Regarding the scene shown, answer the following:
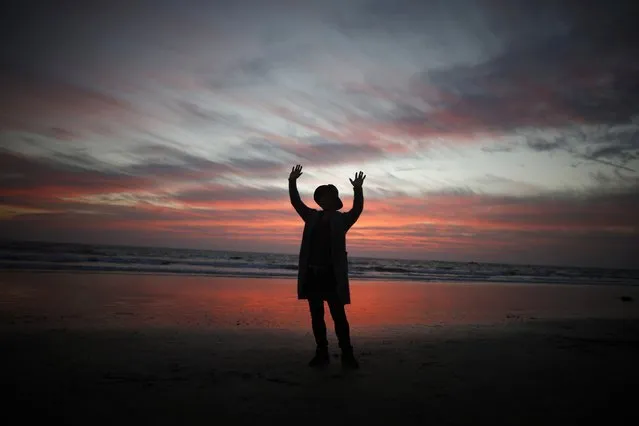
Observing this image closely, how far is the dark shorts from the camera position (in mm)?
5301

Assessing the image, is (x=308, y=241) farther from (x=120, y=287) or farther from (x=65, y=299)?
(x=120, y=287)

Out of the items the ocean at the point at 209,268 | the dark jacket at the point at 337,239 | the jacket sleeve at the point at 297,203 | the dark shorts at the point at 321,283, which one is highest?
the jacket sleeve at the point at 297,203

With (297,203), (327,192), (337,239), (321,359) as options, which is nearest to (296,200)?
(297,203)

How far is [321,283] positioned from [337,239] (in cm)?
59

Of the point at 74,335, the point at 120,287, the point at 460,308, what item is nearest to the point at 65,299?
the point at 120,287

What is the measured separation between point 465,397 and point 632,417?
1.37 metres

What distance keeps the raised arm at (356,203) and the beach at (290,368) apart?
5.99ft

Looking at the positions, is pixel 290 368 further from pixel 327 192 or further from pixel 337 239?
pixel 327 192

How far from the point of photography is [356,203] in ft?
18.2

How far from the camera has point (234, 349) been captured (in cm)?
601

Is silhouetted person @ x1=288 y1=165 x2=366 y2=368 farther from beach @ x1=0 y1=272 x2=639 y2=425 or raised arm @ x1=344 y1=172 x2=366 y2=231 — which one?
beach @ x1=0 y1=272 x2=639 y2=425

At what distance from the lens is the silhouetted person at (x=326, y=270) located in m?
5.26

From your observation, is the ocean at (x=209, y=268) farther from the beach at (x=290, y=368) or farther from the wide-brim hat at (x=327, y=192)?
the wide-brim hat at (x=327, y=192)

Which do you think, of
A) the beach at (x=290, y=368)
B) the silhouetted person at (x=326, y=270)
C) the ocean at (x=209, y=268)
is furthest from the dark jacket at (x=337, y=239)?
the ocean at (x=209, y=268)
